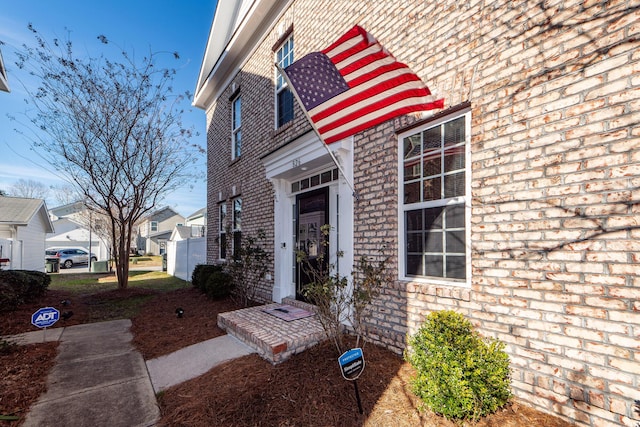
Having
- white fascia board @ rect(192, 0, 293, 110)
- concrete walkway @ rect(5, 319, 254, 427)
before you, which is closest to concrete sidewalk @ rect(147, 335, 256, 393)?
concrete walkway @ rect(5, 319, 254, 427)

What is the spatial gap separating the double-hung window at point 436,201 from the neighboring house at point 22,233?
1517cm

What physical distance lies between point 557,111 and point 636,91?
45 centimetres

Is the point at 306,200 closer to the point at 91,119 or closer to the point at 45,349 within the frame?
the point at 45,349

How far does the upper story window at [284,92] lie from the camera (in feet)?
20.9

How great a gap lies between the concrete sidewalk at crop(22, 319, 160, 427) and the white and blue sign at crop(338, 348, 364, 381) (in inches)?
71.2

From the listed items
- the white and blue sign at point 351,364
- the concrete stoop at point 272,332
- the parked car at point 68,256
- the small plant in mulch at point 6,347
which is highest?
the white and blue sign at point 351,364

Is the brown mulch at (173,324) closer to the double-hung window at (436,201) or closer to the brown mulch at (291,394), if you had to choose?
the brown mulch at (291,394)

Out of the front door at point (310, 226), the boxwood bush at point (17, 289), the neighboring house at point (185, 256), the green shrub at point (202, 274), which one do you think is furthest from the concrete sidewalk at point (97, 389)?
the neighboring house at point (185, 256)

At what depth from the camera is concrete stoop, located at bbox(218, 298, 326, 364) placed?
11.5 feet

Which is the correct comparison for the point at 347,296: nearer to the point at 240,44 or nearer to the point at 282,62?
the point at 282,62

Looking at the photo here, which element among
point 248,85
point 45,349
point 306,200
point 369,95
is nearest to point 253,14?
point 248,85

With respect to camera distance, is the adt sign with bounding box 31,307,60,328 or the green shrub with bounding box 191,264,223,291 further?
the green shrub with bounding box 191,264,223,291

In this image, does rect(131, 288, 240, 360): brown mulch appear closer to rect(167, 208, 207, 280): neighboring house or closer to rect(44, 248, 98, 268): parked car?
rect(167, 208, 207, 280): neighboring house

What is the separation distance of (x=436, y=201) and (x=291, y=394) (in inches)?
101
